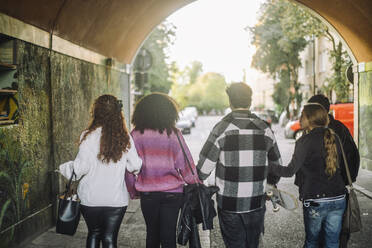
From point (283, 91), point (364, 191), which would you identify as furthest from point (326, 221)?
point (283, 91)

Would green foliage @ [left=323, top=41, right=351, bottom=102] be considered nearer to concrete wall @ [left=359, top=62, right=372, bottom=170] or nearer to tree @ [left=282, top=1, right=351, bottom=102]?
tree @ [left=282, top=1, right=351, bottom=102]

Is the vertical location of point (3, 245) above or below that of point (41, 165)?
below

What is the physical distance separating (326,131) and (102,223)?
6.53 ft

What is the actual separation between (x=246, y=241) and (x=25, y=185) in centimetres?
309

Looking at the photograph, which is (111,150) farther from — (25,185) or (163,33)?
(163,33)

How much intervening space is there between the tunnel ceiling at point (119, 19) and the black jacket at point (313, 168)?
359cm

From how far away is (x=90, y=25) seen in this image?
688cm

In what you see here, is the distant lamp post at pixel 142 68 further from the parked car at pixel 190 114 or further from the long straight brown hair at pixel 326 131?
the parked car at pixel 190 114

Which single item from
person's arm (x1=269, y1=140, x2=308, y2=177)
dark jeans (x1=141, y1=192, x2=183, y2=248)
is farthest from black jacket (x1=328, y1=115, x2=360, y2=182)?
dark jeans (x1=141, y1=192, x2=183, y2=248)

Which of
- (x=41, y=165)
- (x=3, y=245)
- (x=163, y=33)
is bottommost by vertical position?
(x=3, y=245)

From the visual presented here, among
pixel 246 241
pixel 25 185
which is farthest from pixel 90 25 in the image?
pixel 246 241

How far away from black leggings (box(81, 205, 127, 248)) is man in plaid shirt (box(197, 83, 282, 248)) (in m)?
0.83

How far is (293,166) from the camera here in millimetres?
3113

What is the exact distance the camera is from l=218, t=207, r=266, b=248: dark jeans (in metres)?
2.96
